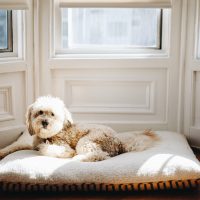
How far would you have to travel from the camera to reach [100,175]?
2732 mm

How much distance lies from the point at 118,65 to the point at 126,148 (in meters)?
0.81

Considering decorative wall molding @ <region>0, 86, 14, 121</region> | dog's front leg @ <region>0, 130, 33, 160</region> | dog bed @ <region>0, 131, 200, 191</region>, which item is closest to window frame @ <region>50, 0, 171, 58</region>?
decorative wall molding @ <region>0, 86, 14, 121</region>

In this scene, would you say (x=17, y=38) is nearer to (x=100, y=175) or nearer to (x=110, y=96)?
(x=110, y=96)

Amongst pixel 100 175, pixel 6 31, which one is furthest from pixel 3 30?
pixel 100 175

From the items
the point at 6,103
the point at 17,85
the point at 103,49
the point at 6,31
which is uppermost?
the point at 6,31

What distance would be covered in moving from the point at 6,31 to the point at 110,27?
2.69 ft

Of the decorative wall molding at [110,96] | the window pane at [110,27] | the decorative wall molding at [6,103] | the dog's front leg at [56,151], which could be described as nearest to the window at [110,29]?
the window pane at [110,27]

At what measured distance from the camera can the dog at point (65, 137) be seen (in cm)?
298

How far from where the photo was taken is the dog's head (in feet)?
9.77

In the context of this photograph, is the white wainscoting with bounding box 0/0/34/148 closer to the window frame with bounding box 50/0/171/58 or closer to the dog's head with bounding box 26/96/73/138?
the window frame with bounding box 50/0/171/58

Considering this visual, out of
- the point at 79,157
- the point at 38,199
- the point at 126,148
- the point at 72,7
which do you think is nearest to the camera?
the point at 38,199

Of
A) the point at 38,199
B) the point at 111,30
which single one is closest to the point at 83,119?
the point at 111,30

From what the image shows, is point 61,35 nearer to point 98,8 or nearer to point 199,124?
point 98,8

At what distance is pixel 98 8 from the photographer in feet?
12.4
